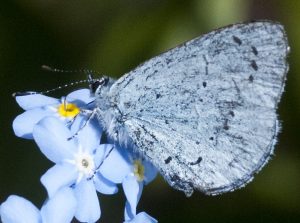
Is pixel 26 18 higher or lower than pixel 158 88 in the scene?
higher

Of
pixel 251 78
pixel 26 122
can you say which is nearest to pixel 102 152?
pixel 26 122

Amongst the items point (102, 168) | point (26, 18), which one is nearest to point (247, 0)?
point (26, 18)

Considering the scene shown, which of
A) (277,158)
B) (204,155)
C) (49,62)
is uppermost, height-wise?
(49,62)

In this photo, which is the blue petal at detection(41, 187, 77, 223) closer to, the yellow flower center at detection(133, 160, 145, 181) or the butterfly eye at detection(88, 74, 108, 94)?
the yellow flower center at detection(133, 160, 145, 181)

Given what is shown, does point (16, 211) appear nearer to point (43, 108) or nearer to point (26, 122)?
point (26, 122)

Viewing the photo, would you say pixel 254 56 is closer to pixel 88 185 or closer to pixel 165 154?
pixel 165 154

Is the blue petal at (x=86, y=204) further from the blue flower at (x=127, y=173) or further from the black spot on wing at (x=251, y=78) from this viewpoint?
the black spot on wing at (x=251, y=78)
